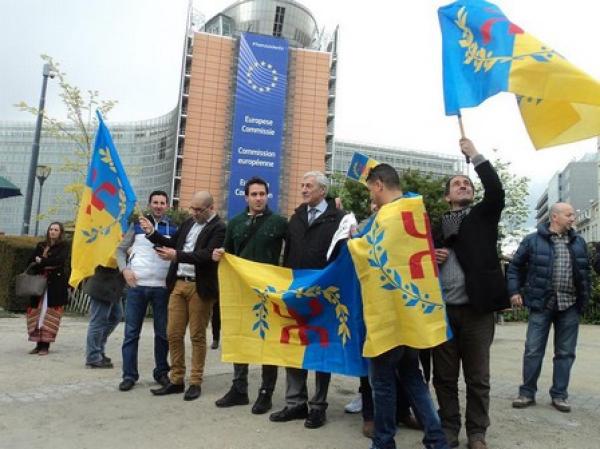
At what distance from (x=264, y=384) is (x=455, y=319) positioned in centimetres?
192

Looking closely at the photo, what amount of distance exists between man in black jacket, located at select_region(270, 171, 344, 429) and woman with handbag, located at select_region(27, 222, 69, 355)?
4.79 meters

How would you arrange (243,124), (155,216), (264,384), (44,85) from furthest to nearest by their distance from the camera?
(243,124), (44,85), (155,216), (264,384)

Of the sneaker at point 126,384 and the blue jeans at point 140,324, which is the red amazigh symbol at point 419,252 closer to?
the blue jeans at point 140,324

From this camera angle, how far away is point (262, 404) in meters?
4.80

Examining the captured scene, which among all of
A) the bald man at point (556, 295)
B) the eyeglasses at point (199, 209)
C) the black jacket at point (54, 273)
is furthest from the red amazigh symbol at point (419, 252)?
the black jacket at point (54, 273)

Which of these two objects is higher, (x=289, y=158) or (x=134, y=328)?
(x=289, y=158)

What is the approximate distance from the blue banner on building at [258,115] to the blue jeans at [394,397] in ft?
223

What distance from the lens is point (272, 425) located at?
4410 millimetres

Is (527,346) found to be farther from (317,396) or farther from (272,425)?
(272,425)

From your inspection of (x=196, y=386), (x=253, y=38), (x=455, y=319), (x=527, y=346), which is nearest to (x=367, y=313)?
(x=455, y=319)

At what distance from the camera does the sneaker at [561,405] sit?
5164mm

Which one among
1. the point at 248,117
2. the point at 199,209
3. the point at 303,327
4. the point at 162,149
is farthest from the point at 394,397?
the point at 162,149

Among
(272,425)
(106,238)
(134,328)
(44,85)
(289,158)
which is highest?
(289,158)

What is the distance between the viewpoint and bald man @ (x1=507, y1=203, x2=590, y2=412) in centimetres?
537
